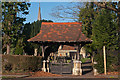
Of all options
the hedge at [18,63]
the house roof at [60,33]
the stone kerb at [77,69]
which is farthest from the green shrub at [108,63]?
the hedge at [18,63]

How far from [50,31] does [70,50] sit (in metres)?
42.1

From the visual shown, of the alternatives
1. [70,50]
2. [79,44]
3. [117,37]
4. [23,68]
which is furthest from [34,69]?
[70,50]

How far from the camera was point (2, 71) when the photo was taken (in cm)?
1741

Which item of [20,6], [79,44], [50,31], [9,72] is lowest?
[9,72]

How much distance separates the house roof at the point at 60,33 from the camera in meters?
20.3

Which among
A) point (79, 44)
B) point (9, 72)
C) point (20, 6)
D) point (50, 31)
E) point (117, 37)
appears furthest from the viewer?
point (20, 6)

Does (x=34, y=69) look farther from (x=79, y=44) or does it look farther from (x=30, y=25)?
(x=30, y=25)

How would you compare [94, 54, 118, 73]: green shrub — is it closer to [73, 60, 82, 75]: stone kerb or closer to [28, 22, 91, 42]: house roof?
[73, 60, 82, 75]: stone kerb

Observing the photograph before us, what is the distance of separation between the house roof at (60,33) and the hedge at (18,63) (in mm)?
2899

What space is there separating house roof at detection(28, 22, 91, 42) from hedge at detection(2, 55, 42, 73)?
2.90 meters

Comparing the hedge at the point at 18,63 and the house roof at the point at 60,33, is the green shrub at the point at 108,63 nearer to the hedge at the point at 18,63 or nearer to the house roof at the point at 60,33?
the house roof at the point at 60,33

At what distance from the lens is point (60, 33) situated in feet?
72.6

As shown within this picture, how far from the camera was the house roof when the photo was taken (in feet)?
66.5

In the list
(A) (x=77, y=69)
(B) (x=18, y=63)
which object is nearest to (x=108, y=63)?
(A) (x=77, y=69)
